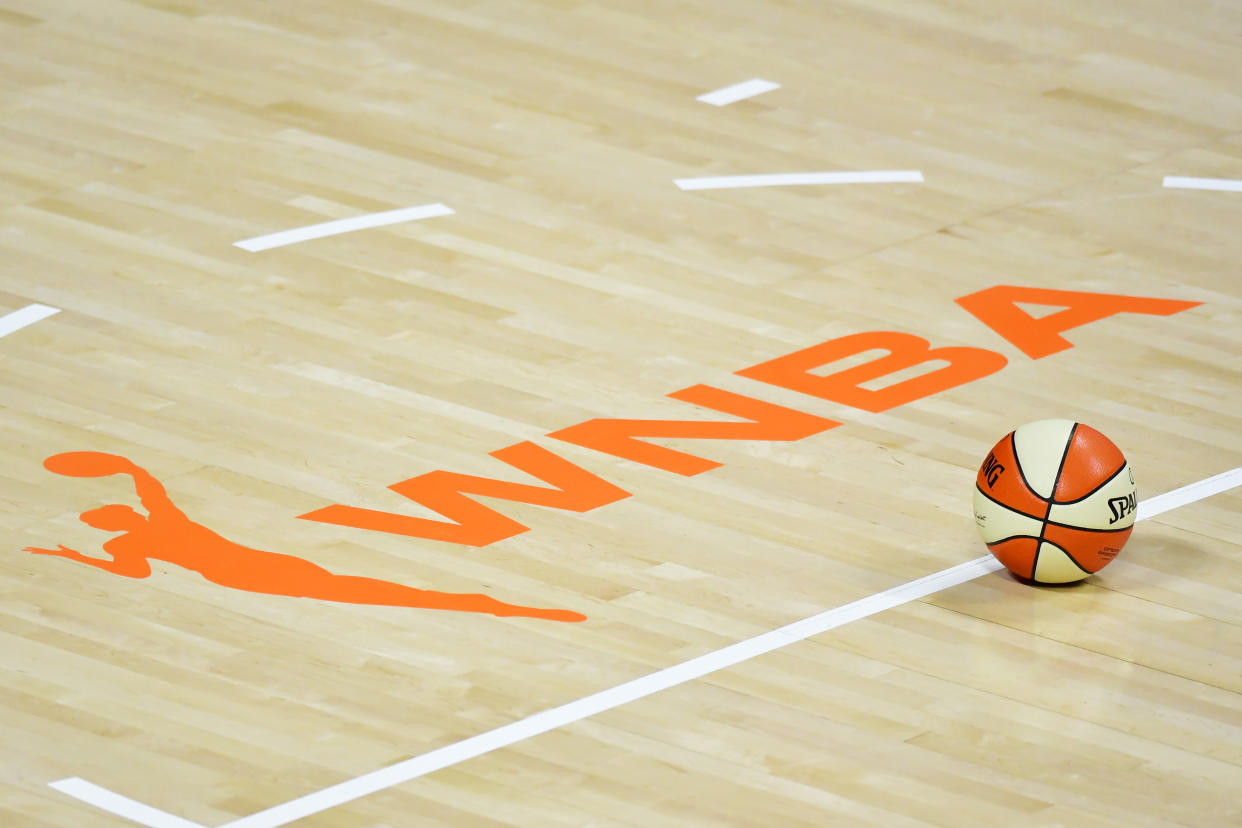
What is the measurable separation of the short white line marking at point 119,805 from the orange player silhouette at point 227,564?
1.14m

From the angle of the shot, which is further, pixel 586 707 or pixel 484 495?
pixel 484 495

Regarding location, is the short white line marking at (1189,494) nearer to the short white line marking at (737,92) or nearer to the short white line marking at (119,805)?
the short white line marking at (119,805)

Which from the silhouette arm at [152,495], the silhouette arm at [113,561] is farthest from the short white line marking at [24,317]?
the silhouette arm at [113,561]

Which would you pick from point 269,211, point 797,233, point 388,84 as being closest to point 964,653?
point 797,233

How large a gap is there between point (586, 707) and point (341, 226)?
375 centimetres

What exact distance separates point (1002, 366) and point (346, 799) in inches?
147

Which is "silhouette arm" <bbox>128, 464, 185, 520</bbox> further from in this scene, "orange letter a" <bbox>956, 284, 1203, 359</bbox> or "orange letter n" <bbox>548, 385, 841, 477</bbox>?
"orange letter a" <bbox>956, 284, 1203, 359</bbox>

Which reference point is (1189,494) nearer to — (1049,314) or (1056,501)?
(1056,501)

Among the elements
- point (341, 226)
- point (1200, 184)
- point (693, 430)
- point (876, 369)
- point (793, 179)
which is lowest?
point (693, 430)

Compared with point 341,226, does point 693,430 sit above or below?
below

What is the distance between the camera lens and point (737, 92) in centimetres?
1111

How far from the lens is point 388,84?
428 inches

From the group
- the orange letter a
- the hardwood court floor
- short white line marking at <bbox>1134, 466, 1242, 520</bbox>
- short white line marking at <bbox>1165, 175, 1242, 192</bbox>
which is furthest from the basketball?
short white line marking at <bbox>1165, 175, 1242, 192</bbox>

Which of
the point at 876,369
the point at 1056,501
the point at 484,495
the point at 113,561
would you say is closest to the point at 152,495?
the point at 113,561
